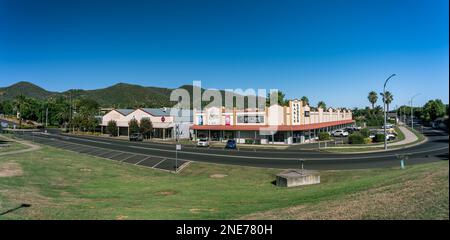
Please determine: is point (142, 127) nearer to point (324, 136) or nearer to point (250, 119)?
point (250, 119)

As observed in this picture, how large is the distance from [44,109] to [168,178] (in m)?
121

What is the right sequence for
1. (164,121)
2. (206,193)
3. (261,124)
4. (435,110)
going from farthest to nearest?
(435,110), (164,121), (261,124), (206,193)

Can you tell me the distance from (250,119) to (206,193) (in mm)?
43214

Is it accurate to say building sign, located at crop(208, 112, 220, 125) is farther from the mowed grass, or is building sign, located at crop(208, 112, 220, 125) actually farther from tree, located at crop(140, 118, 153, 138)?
the mowed grass

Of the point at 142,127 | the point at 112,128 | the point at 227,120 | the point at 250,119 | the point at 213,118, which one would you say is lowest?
the point at 112,128

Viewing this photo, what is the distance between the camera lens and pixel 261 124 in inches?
2431

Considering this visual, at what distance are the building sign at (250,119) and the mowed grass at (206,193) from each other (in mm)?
29419

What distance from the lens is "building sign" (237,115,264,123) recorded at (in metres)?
62.2

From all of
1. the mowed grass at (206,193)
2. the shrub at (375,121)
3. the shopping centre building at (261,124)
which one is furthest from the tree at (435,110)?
the mowed grass at (206,193)

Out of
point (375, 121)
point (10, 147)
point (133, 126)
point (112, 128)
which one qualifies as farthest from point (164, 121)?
point (375, 121)

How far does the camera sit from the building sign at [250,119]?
204 feet

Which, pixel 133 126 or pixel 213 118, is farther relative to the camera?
pixel 133 126
